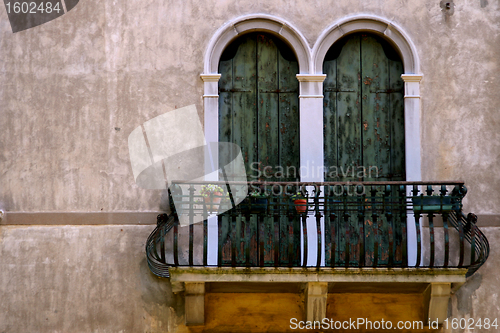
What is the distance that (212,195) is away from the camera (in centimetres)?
751

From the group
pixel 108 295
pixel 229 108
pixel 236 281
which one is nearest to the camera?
pixel 236 281

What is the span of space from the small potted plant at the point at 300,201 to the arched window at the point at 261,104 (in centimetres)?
66

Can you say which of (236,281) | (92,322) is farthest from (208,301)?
(92,322)

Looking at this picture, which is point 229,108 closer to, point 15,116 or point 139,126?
point 139,126

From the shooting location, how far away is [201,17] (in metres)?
8.34

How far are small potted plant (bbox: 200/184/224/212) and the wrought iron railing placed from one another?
1 centimetres

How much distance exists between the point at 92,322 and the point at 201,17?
4.04 meters

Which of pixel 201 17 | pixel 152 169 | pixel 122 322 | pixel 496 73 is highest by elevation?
pixel 201 17

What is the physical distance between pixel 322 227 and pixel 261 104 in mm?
1761

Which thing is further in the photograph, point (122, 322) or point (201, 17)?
point (201, 17)

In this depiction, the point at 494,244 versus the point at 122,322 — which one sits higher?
the point at 494,244

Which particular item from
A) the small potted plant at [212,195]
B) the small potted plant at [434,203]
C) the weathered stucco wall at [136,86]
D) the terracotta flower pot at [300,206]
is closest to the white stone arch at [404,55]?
the weathered stucco wall at [136,86]

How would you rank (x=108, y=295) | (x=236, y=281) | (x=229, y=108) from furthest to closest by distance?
(x=229, y=108) → (x=108, y=295) → (x=236, y=281)

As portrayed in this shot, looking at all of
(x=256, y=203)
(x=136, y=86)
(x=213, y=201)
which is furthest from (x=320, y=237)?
(x=136, y=86)
